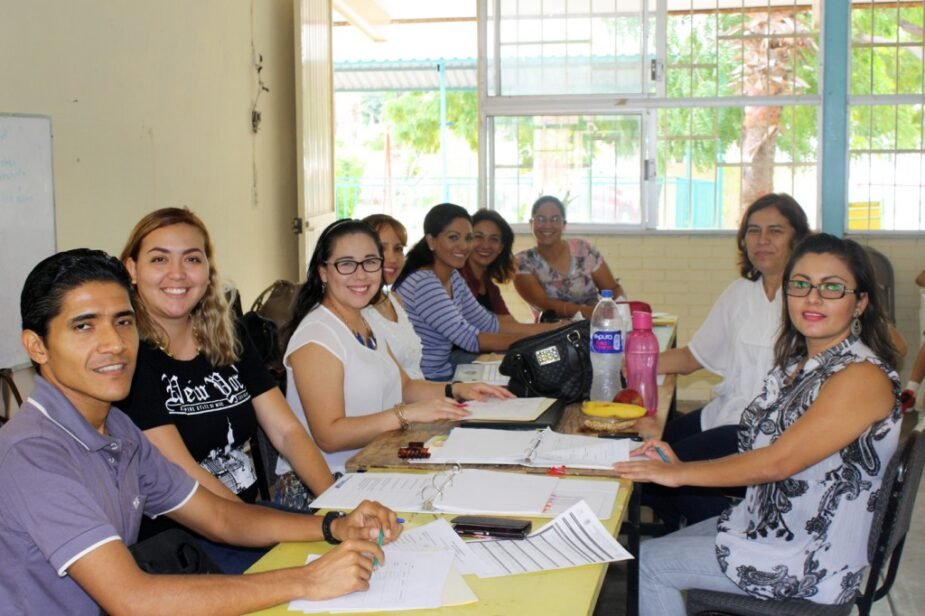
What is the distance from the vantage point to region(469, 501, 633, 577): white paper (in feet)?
6.11

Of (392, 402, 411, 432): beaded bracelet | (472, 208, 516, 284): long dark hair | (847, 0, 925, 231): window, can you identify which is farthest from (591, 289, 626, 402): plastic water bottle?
(847, 0, 925, 231): window

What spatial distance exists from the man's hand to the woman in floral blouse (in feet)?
13.9

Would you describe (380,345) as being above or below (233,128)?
below

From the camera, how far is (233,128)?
238 inches

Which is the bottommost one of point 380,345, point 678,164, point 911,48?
point 380,345

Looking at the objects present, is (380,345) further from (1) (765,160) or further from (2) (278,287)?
(1) (765,160)

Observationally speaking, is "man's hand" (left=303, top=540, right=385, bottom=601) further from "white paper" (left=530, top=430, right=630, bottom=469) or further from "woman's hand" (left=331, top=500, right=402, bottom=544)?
"white paper" (left=530, top=430, right=630, bottom=469)

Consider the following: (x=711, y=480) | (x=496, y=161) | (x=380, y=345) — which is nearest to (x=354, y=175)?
(x=496, y=161)

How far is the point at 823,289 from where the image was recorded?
2.42 m

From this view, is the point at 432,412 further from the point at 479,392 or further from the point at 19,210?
the point at 19,210

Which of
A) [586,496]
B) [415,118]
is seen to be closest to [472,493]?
[586,496]

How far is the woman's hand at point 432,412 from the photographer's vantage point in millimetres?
→ 2938

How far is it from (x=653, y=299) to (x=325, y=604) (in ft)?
19.9

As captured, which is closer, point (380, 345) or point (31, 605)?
point (31, 605)
